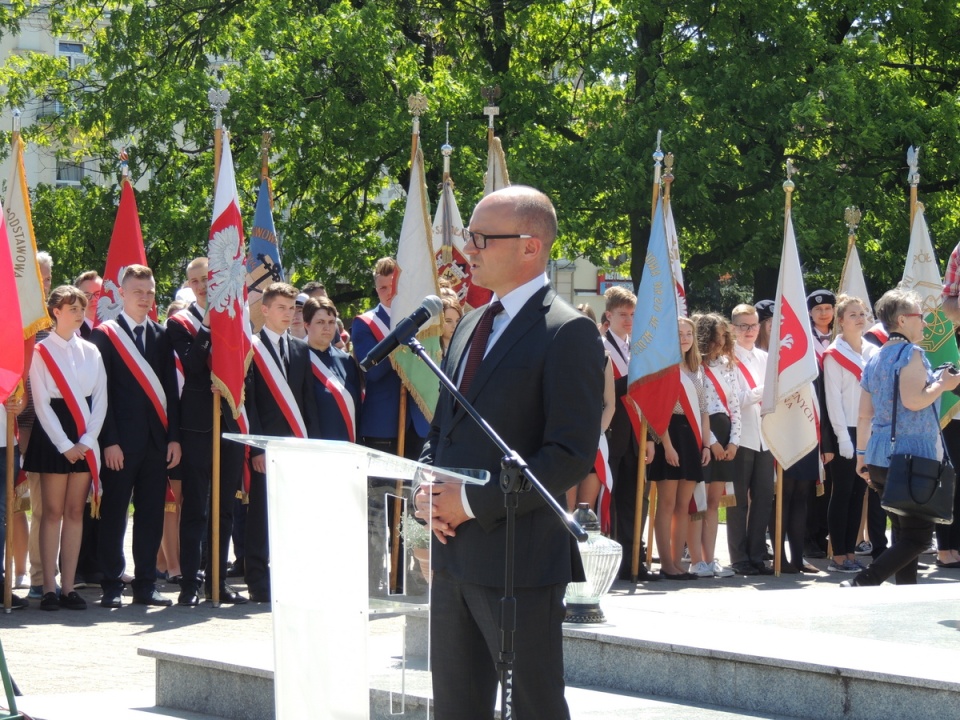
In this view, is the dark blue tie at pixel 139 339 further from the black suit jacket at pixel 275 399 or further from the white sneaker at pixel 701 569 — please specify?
the white sneaker at pixel 701 569

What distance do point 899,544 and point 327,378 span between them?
13.2 feet

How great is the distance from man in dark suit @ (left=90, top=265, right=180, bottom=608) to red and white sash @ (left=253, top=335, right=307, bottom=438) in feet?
1.92

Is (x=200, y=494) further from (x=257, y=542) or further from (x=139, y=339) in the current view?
(x=139, y=339)

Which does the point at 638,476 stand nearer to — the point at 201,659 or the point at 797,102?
the point at 201,659

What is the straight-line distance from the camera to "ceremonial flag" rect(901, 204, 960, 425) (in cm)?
1151

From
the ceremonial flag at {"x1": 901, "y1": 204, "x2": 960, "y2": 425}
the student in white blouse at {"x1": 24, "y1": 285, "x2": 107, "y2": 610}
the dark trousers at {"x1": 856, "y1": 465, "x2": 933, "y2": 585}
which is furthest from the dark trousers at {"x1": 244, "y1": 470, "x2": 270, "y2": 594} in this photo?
the ceremonial flag at {"x1": 901, "y1": 204, "x2": 960, "y2": 425}

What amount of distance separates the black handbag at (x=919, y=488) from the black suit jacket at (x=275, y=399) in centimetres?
389

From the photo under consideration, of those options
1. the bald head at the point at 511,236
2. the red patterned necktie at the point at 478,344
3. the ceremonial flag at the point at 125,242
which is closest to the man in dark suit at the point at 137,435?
the ceremonial flag at the point at 125,242

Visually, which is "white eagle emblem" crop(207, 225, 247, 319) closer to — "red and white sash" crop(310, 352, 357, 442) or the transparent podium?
"red and white sash" crop(310, 352, 357, 442)

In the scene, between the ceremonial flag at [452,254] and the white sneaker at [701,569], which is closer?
the white sneaker at [701,569]

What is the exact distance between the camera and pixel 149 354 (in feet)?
31.8

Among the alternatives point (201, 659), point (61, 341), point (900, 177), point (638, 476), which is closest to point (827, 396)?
point (638, 476)

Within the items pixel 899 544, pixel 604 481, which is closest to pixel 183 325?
pixel 604 481

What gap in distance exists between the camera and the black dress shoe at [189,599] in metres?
9.59
